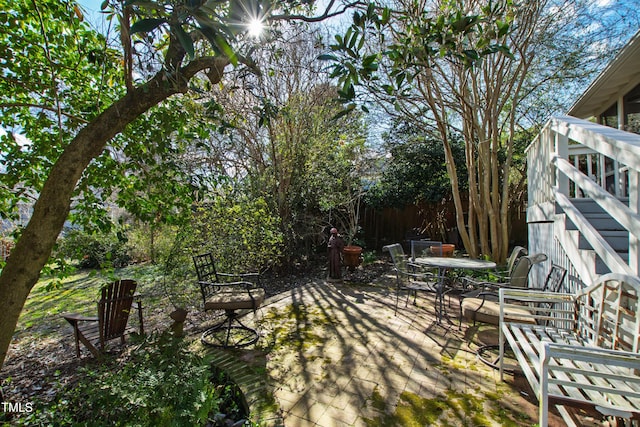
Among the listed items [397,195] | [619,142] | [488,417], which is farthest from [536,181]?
[397,195]

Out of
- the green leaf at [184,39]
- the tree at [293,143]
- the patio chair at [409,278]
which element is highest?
the tree at [293,143]

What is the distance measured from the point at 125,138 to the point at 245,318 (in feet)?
8.60

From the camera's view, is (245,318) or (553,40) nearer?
(245,318)

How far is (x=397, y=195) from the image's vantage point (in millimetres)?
10031

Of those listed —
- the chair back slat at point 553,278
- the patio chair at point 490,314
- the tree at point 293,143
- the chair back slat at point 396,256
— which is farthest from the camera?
the tree at point 293,143

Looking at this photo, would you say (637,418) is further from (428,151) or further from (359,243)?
(428,151)

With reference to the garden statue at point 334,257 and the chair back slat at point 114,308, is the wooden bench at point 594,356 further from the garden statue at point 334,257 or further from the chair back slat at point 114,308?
the garden statue at point 334,257

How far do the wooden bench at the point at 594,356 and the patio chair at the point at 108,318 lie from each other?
12.5ft

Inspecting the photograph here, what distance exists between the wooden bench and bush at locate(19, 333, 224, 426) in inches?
76.4

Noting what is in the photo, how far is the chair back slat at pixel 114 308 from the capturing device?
3.47 meters

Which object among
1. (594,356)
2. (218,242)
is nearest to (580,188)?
(594,356)

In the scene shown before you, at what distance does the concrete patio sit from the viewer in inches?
87.9

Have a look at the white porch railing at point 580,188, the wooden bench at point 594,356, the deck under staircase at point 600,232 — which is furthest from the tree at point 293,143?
the wooden bench at point 594,356

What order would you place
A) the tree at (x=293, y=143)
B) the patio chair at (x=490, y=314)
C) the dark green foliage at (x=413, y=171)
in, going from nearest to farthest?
1. the patio chair at (x=490, y=314)
2. the tree at (x=293, y=143)
3. the dark green foliage at (x=413, y=171)
